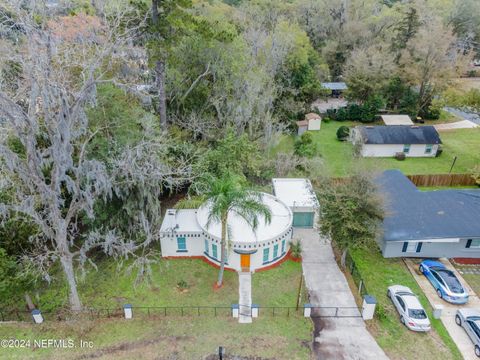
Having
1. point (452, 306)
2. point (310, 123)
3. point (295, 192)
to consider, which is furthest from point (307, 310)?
point (310, 123)

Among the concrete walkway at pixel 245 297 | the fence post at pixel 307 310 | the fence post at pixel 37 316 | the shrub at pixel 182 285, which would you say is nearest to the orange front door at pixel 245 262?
the concrete walkway at pixel 245 297

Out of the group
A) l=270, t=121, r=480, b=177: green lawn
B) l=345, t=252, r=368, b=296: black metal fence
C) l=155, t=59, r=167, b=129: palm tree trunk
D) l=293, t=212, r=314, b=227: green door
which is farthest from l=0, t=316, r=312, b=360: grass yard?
l=270, t=121, r=480, b=177: green lawn

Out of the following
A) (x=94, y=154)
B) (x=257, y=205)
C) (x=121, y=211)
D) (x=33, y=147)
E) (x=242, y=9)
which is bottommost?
(x=121, y=211)

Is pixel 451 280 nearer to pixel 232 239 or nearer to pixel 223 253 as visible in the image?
pixel 232 239

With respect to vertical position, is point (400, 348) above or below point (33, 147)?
below

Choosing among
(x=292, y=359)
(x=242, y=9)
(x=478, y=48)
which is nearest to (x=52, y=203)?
(x=292, y=359)

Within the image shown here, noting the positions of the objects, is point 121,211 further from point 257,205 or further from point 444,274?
point 444,274

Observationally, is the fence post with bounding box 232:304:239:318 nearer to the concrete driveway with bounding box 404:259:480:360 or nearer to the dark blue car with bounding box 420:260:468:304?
the concrete driveway with bounding box 404:259:480:360

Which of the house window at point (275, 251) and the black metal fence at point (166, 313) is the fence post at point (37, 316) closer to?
the black metal fence at point (166, 313)
